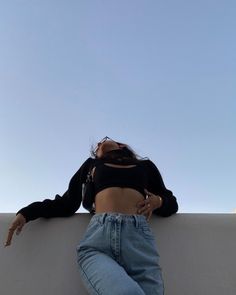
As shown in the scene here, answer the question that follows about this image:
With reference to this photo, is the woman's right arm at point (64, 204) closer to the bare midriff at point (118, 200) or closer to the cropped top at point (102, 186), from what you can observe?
the cropped top at point (102, 186)

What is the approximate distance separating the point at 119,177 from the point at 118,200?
113mm

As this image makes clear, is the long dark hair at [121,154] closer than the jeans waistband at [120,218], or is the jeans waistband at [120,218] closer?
the jeans waistband at [120,218]

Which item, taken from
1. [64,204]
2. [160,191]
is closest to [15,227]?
[64,204]

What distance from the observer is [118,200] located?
144cm

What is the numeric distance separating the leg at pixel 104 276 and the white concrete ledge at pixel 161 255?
8.6 inches

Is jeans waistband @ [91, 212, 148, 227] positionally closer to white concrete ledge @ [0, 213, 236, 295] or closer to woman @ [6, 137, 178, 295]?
woman @ [6, 137, 178, 295]

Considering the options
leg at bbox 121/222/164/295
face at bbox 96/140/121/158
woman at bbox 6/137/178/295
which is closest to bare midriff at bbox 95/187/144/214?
woman at bbox 6/137/178/295

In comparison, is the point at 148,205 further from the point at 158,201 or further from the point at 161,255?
the point at 161,255

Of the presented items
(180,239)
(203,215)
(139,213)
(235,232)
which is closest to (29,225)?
(139,213)

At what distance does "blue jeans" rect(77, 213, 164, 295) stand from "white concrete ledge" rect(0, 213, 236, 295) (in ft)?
0.67

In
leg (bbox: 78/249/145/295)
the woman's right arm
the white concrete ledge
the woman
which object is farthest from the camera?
the woman's right arm

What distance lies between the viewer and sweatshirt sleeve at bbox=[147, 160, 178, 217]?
5.31ft

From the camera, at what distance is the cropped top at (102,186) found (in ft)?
5.01

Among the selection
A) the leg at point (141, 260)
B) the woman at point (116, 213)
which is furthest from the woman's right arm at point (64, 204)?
the leg at point (141, 260)
